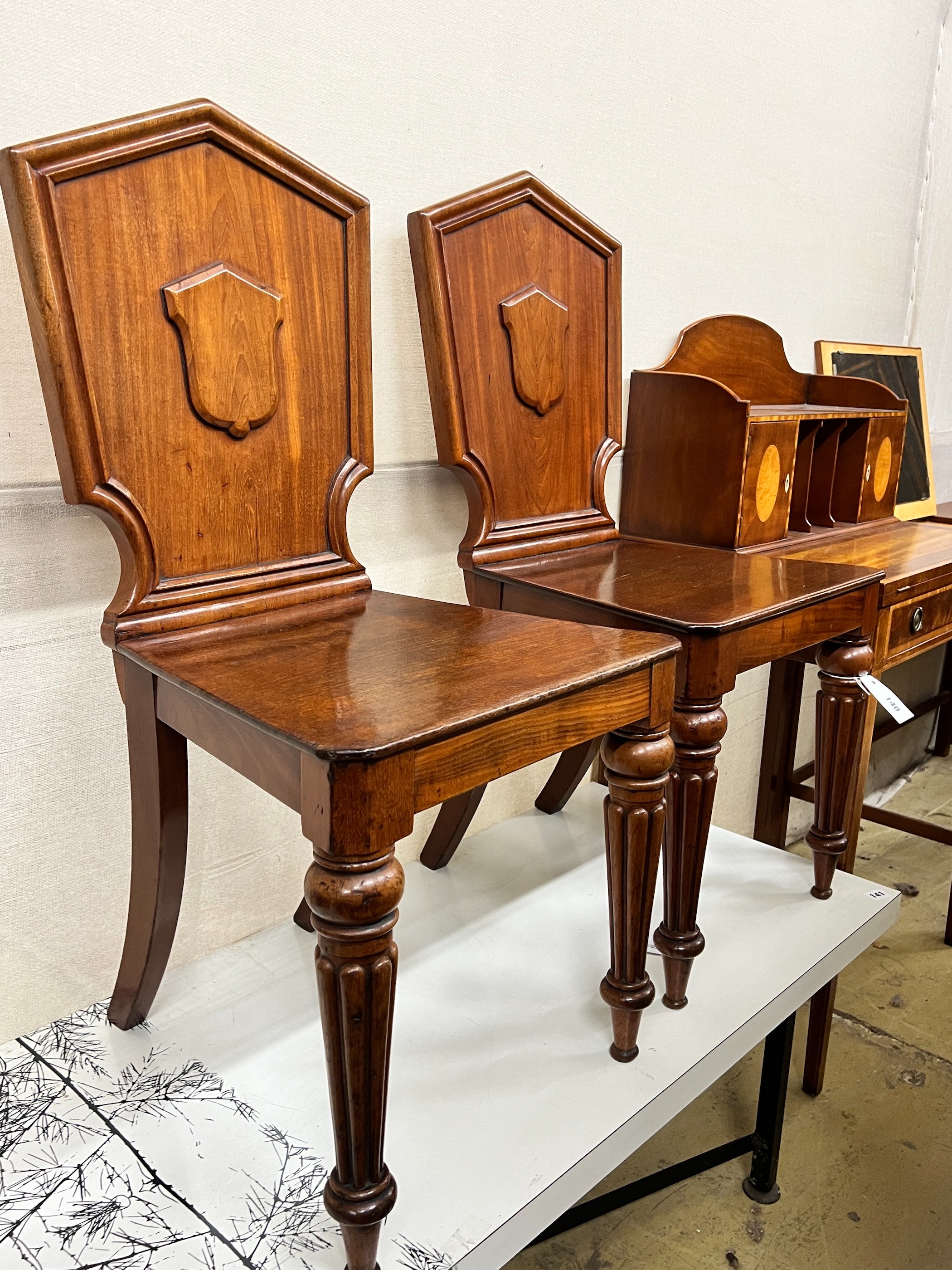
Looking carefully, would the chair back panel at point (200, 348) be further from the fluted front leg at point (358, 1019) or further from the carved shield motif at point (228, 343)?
the fluted front leg at point (358, 1019)

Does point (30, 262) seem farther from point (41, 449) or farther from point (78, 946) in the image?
point (78, 946)

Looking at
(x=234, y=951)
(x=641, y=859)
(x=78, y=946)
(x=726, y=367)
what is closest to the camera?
(x=641, y=859)

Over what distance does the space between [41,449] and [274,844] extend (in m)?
0.62

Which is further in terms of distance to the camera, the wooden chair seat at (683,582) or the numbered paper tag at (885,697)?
the numbered paper tag at (885,697)

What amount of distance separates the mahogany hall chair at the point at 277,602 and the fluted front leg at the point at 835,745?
460mm

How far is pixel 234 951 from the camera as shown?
1.25 metres

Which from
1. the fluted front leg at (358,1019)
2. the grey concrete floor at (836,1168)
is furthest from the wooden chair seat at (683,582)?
the grey concrete floor at (836,1168)

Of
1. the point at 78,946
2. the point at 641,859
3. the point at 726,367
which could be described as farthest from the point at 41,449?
the point at 726,367

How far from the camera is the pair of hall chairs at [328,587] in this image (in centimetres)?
75

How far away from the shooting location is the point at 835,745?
1353mm

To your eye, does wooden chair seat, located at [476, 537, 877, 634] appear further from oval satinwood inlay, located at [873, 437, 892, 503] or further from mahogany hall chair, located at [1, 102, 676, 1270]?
oval satinwood inlay, located at [873, 437, 892, 503]

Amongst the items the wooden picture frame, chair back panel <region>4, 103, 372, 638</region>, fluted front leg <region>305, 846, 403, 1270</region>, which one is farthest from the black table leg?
the wooden picture frame

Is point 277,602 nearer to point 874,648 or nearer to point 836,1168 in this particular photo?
point 874,648

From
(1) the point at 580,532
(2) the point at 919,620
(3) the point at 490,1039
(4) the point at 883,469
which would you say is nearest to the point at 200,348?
(1) the point at 580,532
